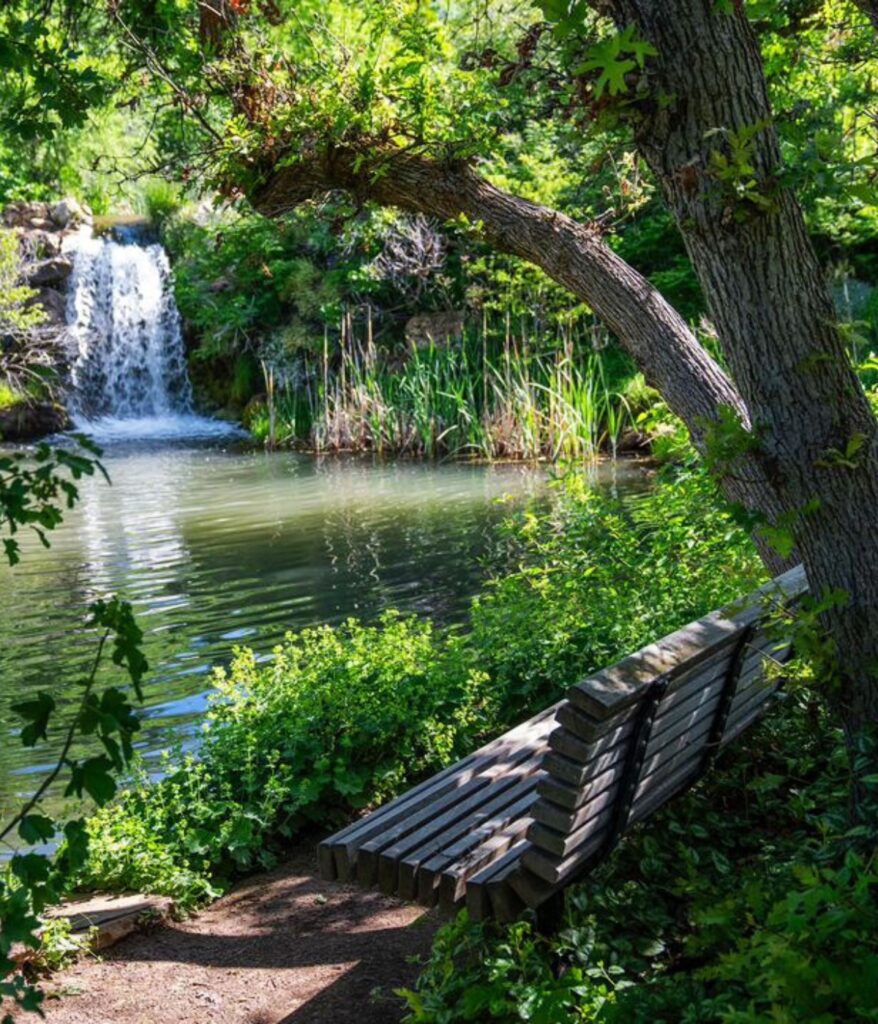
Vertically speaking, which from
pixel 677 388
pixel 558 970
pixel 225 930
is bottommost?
pixel 225 930

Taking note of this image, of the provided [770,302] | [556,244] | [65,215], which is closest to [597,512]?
[556,244]

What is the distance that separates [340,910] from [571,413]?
12513mm

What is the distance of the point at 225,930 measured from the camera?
174 inches

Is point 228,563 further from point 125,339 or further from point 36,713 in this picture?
point 125,339

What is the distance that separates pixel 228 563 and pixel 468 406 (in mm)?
7452

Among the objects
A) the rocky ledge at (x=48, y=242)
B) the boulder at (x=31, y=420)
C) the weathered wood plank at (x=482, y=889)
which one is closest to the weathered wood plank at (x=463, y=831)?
the weathered wood plank at (x=482, y=889)

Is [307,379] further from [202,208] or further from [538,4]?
[538,4]

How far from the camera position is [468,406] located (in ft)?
60.3

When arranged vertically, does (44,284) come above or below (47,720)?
above

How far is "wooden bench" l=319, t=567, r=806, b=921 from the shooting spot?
300 centimetres

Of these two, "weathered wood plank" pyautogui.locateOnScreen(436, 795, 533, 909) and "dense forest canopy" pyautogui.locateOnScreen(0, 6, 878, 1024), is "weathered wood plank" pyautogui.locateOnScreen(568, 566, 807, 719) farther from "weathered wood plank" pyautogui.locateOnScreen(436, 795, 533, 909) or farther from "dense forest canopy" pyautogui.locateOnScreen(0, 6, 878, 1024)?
"weathered wood plank" pyautogui.locateOnScreen(436, 795, 533, 909)

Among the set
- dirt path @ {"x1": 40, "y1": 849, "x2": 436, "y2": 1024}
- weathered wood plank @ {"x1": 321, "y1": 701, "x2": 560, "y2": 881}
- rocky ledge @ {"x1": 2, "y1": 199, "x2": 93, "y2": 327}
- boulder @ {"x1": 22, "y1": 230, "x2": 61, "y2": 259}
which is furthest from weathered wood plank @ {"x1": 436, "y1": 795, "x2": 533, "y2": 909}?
boulder @ {"x1": 22, "y1": 230, "x2": 61, "y2": 259}

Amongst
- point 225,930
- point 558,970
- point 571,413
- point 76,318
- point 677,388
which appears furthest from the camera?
point 76,318

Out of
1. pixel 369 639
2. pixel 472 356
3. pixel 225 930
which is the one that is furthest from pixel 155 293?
pixel 225 930
